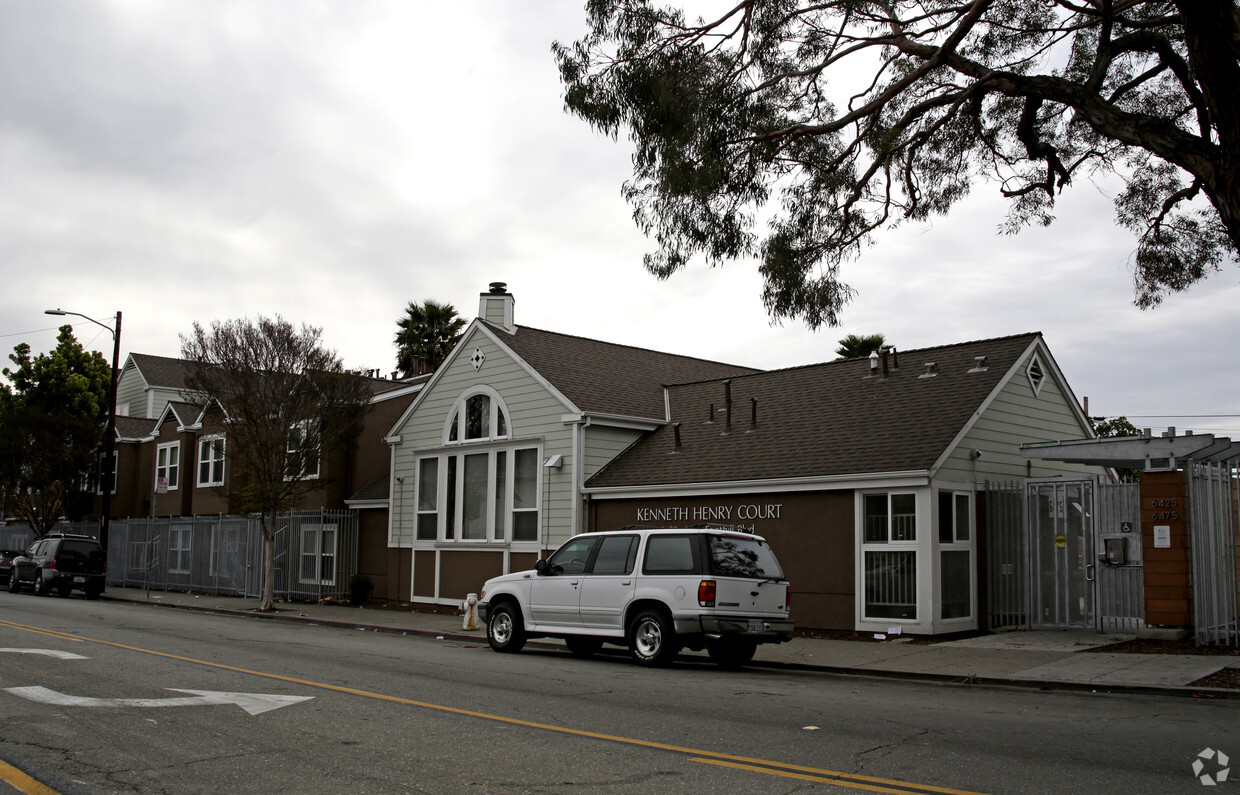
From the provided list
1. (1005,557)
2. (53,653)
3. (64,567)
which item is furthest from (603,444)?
(64,567)

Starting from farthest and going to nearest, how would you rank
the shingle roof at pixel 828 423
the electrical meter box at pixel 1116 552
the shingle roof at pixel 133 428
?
1. the shingle roof at pixel 133 428
2. the shingle roof at pixel 828 423
3. the electrical meter box at pixel 1116 552

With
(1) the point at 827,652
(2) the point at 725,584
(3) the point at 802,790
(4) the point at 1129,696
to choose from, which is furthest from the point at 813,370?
(3) the point at 802,790

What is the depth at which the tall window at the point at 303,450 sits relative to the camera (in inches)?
961

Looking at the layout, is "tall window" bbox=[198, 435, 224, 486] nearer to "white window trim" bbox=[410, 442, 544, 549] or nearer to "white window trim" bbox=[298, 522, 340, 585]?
"white window trim" bbox=[298, 522, 340, 585]

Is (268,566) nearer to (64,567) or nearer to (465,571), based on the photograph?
(465,571)

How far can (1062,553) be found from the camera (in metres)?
16.7

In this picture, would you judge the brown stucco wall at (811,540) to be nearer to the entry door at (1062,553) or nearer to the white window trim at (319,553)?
the entry door at (1062,553)

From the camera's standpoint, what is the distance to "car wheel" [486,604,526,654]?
51.4 feet

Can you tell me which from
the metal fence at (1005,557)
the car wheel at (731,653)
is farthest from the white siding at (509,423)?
the metal fence at (1005,557)

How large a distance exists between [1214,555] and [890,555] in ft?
15.0

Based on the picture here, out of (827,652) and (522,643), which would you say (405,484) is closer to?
(522,643)

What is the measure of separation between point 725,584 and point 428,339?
105 feet

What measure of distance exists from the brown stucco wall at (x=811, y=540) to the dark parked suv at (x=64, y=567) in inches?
792

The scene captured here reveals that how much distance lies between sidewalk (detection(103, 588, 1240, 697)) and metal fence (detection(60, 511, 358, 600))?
8906 mm
